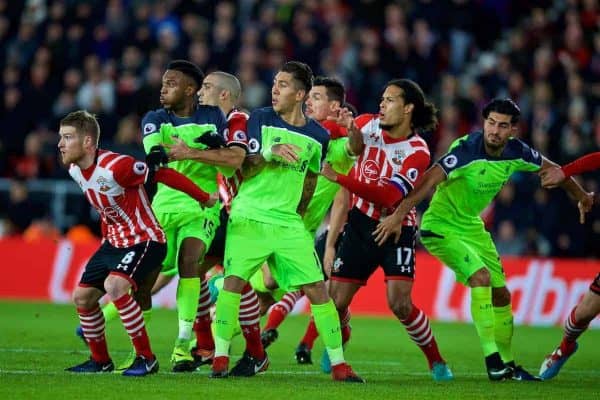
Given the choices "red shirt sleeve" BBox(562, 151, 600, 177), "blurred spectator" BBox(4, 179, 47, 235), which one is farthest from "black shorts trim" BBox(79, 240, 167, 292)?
"blurred spectator" BBox(4, 179, 47, 235)

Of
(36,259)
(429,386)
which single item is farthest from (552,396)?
(36,259)

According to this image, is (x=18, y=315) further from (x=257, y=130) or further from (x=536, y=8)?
(x=536, y=8)

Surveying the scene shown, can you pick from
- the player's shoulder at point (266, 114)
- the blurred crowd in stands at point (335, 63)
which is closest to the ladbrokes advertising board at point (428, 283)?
the blurred crowd in stands at point (335, 63)

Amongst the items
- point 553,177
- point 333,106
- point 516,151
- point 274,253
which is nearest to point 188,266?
point 274,253

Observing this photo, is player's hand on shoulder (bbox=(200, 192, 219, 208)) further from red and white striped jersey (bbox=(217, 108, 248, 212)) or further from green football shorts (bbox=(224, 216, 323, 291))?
green football shorts (bbox=(224, 216, 323, 291))

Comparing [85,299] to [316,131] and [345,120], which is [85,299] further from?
[345,120]

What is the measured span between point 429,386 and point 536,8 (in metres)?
14.2

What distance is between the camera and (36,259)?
62.6ft

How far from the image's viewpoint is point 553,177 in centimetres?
1099

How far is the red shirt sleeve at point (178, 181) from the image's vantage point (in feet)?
32.6

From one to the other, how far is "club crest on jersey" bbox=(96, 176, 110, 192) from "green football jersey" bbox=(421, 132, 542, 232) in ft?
9.42

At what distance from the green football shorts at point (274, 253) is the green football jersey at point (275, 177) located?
0.08 meters

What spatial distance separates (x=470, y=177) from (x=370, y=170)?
93 centimetres

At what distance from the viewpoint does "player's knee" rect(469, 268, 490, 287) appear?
35.6ft
